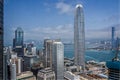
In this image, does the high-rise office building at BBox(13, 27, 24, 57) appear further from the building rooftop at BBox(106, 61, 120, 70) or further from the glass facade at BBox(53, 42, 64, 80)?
the building rooftop at BBox(106, 61, 120, 70)

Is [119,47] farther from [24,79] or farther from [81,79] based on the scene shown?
[24,79]

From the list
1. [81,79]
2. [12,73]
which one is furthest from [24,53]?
[81,79]

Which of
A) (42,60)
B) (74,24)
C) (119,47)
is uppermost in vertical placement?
(74,24)

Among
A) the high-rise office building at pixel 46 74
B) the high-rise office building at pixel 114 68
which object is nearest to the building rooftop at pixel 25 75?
the high-rise office building at pixel 46 74

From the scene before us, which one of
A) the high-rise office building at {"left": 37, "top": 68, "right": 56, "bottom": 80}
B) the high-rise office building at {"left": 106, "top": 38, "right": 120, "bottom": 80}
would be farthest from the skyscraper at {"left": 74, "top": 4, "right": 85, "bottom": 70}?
the high-rise office building at {"left": 106, "top": 38, "right": 120, "bottom": 80}

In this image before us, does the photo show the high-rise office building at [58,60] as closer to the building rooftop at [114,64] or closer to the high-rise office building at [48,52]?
the high-rise office building at [48,52]

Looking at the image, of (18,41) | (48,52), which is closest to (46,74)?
(48,52)
